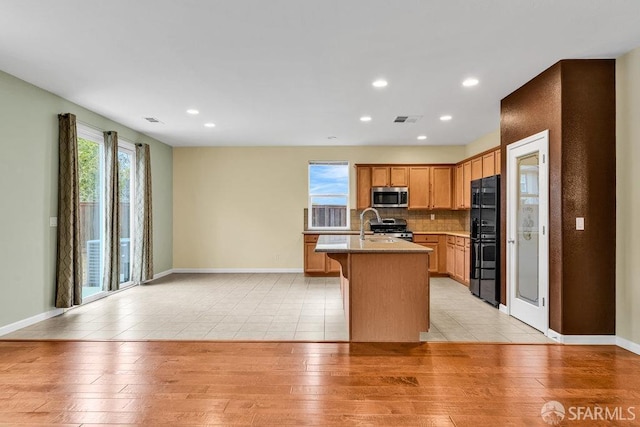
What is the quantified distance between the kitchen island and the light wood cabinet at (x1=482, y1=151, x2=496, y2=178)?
290cm

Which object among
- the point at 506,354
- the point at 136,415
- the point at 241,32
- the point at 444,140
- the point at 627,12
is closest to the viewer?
the point at 136,415

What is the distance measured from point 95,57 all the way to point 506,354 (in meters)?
4.58

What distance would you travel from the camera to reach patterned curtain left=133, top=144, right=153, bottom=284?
253 inches

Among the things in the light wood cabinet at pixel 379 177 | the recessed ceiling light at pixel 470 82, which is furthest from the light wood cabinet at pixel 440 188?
the recessed ceiling light at pixel 470 82

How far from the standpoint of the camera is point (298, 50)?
3.26m

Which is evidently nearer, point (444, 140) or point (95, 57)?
point (95, 57)

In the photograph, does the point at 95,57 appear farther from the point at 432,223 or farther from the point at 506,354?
the point at 432,223

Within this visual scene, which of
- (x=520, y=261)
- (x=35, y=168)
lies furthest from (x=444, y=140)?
(x=35, y=168)

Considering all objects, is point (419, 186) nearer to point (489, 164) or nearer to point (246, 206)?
point (489, 164)

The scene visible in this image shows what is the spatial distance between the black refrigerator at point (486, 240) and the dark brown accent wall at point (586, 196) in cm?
126

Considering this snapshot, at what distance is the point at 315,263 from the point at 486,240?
129 inches

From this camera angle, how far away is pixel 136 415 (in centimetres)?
221

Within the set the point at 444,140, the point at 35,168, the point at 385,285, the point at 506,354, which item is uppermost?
the point at 444,140

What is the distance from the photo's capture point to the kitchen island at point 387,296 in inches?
134
